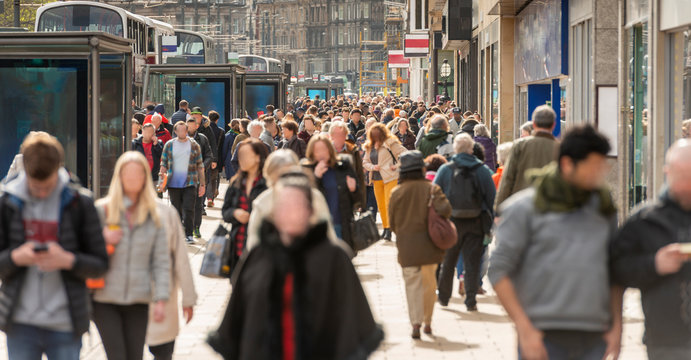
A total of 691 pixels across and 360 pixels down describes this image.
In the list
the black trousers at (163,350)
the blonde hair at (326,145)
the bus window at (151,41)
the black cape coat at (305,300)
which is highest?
the bus window at (151,41)

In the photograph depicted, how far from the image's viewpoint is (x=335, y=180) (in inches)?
416

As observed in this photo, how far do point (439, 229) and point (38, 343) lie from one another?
14.8ft

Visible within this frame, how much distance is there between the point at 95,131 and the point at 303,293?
843 centimetres

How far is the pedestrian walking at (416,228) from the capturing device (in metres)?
9.73

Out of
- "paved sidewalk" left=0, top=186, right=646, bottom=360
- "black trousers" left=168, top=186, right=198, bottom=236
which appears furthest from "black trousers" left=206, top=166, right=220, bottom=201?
"paved sidewalk" left=0, top=186, right=646, bottom=360

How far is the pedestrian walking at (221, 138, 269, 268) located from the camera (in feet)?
29.6

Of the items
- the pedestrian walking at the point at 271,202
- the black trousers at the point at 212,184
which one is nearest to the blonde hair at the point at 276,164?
the pedestrian walking at the point at 271,202

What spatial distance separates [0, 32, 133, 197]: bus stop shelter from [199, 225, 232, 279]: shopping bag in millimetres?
4187

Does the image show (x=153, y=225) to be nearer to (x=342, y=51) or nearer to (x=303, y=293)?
(x=303, y=293)

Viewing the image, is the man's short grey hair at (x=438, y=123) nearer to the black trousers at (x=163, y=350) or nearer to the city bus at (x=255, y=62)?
the black trousers at (x=163, y=350)

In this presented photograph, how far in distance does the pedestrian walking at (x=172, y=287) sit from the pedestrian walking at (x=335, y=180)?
3732 mm

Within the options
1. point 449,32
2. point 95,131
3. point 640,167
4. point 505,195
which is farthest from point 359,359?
point 449,32

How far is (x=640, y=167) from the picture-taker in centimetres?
1384

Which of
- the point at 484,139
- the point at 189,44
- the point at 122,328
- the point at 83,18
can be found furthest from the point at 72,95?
the point at 189,44
